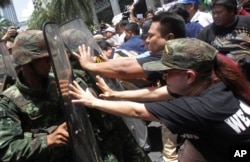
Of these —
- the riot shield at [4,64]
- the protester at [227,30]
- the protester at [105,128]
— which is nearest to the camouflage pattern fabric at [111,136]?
the protester at [105,128]

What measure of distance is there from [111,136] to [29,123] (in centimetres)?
57

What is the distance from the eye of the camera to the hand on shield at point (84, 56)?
2672mm

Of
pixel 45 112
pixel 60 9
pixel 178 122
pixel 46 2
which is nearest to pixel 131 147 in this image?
pixel 45 112

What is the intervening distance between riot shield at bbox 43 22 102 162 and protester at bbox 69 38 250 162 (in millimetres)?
79

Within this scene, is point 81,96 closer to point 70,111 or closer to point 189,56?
Result: point 70,111

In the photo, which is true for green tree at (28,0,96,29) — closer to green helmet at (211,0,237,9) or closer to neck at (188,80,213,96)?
green helmet at (211,0,237,9)

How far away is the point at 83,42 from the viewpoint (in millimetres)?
2779

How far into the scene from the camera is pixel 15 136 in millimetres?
2332

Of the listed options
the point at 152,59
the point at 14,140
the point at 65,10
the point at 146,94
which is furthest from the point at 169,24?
the point at 65,10

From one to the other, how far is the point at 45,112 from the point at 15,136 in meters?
0.24

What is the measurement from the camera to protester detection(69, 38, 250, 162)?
202cm

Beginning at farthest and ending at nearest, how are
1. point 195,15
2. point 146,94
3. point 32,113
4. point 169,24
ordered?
point 195,15 < point 169,24 < point 146,94 < point 32,113

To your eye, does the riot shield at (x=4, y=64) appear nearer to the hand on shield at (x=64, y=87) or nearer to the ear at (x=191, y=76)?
the hand on shield at (x=64, y=87)

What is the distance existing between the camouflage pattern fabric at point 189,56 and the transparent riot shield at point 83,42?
2.37 feet
